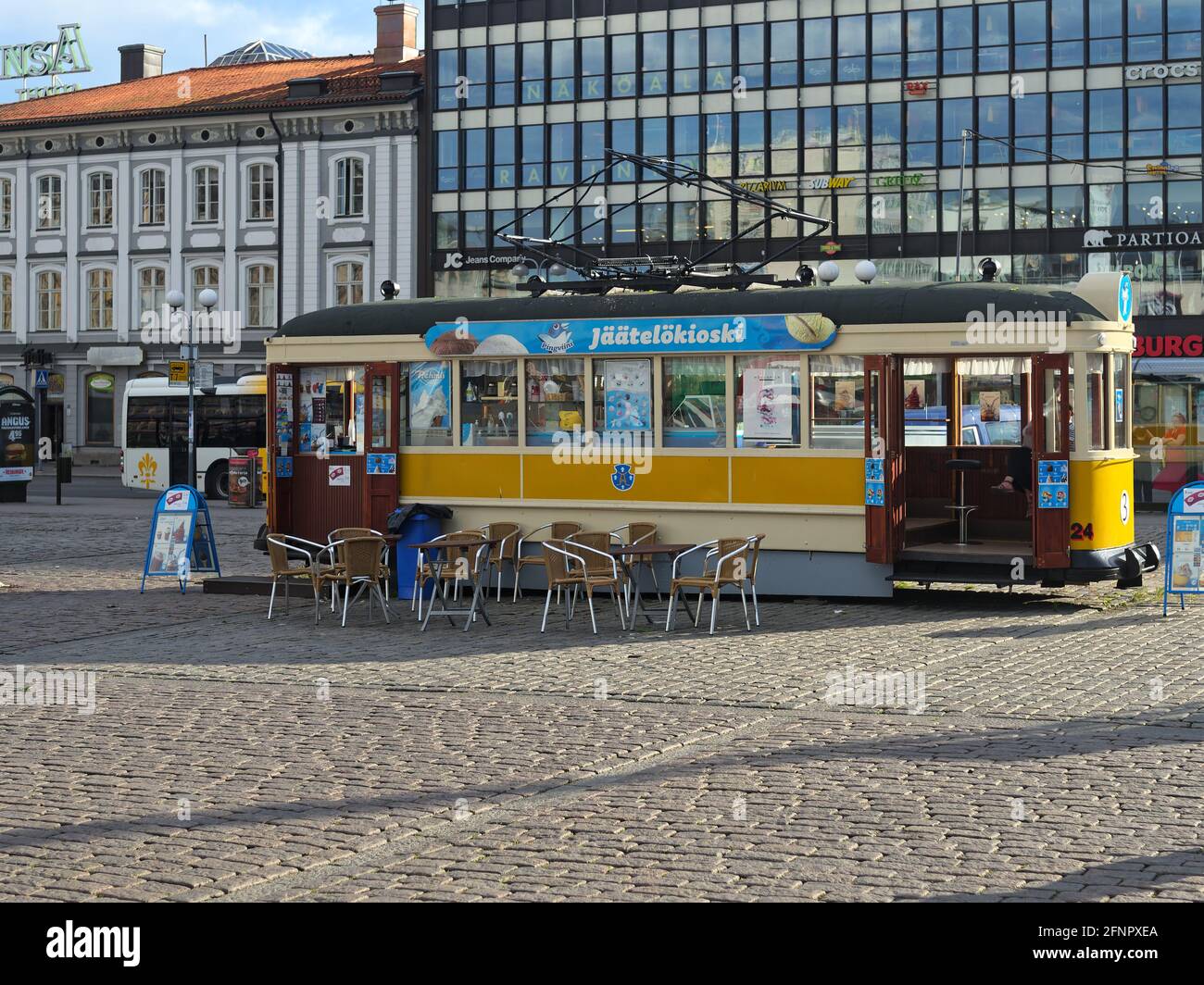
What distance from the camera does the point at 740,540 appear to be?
1504 cm

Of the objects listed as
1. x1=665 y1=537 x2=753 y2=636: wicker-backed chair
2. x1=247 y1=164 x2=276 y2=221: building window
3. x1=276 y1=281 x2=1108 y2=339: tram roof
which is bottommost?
x1=665 y1=537 x2=753 y2=636: wicker-backed chair

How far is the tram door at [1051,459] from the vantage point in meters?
15.6

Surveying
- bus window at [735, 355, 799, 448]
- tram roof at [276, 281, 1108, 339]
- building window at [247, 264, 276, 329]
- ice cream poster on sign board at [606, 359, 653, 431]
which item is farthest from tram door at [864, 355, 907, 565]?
building window at [247, 264, 276, 329]

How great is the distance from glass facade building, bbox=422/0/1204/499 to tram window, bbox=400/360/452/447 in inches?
1323

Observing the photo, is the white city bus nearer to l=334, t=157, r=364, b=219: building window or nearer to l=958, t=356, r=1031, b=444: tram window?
l=334, t=157, r=364, b=219: building window

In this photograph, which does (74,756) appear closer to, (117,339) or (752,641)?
(752,641)

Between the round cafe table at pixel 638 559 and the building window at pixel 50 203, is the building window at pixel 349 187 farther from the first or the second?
the round cafe table at pixel 638 559

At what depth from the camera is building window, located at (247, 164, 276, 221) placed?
5869 cm

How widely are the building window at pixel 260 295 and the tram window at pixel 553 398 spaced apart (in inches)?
1674

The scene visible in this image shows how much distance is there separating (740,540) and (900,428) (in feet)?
7.01

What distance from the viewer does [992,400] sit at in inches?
690

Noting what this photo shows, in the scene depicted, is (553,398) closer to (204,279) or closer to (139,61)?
(204,279)

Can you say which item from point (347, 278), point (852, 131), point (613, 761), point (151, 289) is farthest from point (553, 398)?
point (151, 289)

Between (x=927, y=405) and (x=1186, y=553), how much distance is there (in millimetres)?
3174
